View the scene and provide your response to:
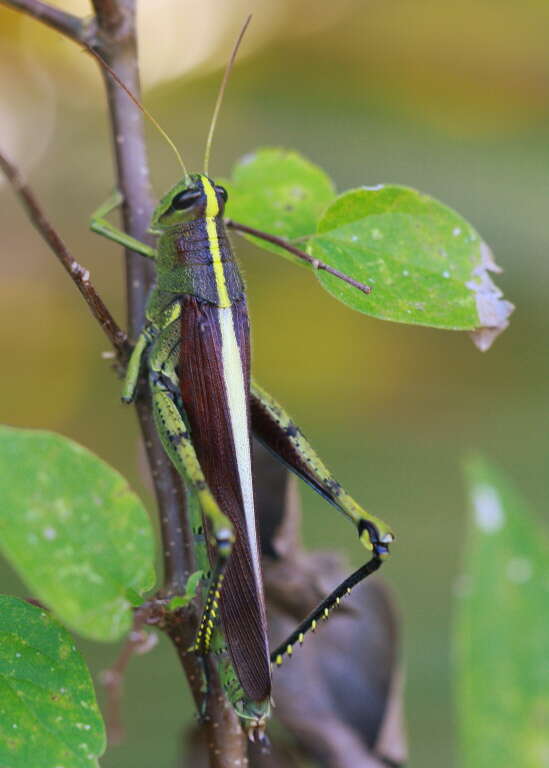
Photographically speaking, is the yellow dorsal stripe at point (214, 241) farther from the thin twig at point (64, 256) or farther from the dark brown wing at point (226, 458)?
the thin twig at point (64, 256)

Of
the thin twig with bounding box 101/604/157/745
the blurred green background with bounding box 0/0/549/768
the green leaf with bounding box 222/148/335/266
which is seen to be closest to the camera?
the thin twig with bounding box 101/604/157/745

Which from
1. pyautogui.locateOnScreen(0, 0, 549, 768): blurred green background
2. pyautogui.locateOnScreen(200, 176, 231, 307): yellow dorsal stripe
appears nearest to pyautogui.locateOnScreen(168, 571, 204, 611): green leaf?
pyautogui.locateOnScreen(200, 176, 231, 307): yellow dorsal stripe

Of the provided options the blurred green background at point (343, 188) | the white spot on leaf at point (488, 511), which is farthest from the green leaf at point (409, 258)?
the blurred green background at point (343, 188)

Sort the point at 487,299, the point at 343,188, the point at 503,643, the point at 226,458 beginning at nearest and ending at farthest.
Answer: the point at 503,643 → the point at 487,299 → the point at 226,458 → the point at 343,188

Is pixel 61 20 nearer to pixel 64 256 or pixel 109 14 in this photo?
pixel 109 14

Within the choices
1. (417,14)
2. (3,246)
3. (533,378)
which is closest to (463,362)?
(533,378)

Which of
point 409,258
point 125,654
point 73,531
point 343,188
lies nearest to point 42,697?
point 73,531

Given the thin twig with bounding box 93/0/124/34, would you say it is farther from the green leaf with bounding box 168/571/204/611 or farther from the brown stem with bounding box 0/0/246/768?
the green leaf with bounding box 168/571/204/611
